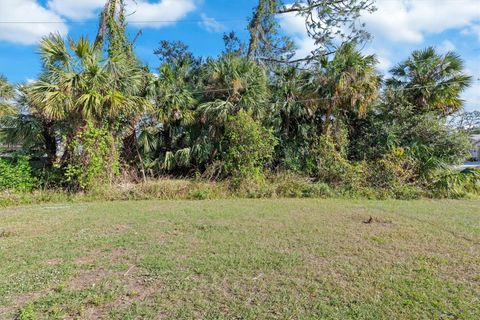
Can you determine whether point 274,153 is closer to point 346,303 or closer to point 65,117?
point 65,117

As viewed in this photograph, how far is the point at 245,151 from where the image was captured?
9266 mm

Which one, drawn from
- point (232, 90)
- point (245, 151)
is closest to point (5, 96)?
point (232, 90)

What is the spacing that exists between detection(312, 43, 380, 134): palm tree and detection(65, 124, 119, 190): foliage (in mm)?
6513

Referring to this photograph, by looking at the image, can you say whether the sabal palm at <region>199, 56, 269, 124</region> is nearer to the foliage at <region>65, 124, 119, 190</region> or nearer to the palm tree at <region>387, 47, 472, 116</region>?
the foliage at <region>65, 124, 119, 190</region>

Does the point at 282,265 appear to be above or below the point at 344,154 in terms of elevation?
below

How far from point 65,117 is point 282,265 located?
23.7 feet

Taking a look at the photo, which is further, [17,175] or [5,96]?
[5,96]

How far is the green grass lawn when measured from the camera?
9.06ft

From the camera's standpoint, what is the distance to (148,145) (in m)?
10.2

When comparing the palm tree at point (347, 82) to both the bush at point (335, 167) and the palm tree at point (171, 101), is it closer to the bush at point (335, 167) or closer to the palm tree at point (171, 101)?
the bush at point (335, 167)

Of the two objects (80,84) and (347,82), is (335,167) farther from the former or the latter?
(80,84)

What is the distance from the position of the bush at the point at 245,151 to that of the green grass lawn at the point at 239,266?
2.84 meters

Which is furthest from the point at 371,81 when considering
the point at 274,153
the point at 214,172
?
the point at 214,172

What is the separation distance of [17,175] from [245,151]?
5.79 metres
